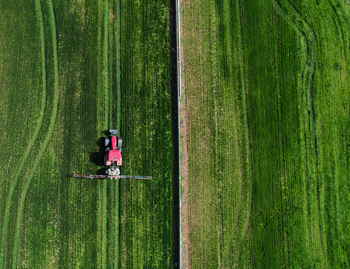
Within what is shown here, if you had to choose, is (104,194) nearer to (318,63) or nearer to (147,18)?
(147,18)

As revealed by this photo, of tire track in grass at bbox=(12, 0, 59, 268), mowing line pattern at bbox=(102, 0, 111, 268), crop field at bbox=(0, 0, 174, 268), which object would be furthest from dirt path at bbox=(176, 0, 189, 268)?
tire track in grass at bbox=(12, 0, 59, 268)

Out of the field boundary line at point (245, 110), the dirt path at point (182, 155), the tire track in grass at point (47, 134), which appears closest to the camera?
the tire track in grass at point (47, 134)

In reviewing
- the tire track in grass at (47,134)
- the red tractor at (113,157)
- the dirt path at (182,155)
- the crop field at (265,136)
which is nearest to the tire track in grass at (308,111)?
the crop field at (265,136)

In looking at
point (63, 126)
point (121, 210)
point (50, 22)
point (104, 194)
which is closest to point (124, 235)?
point (121, 210)

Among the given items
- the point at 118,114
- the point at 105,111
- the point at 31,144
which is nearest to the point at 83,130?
the point at 105,111

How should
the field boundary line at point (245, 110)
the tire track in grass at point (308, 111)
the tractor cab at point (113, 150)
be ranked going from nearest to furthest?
1. the tractor cab at point (113, 150)
2. the field boundary line at point (245, 110)
3. the tire track in grass at point (308, 111)

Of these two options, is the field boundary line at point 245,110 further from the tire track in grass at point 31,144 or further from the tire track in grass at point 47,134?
the tire track in grass at point 31,144

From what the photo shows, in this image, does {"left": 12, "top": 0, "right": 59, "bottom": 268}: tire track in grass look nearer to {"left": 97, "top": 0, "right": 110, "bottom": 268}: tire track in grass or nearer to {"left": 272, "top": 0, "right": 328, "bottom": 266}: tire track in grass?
{"left": 97, "top": 0, "right": 110, "bottom": 268}: tire track in grass
